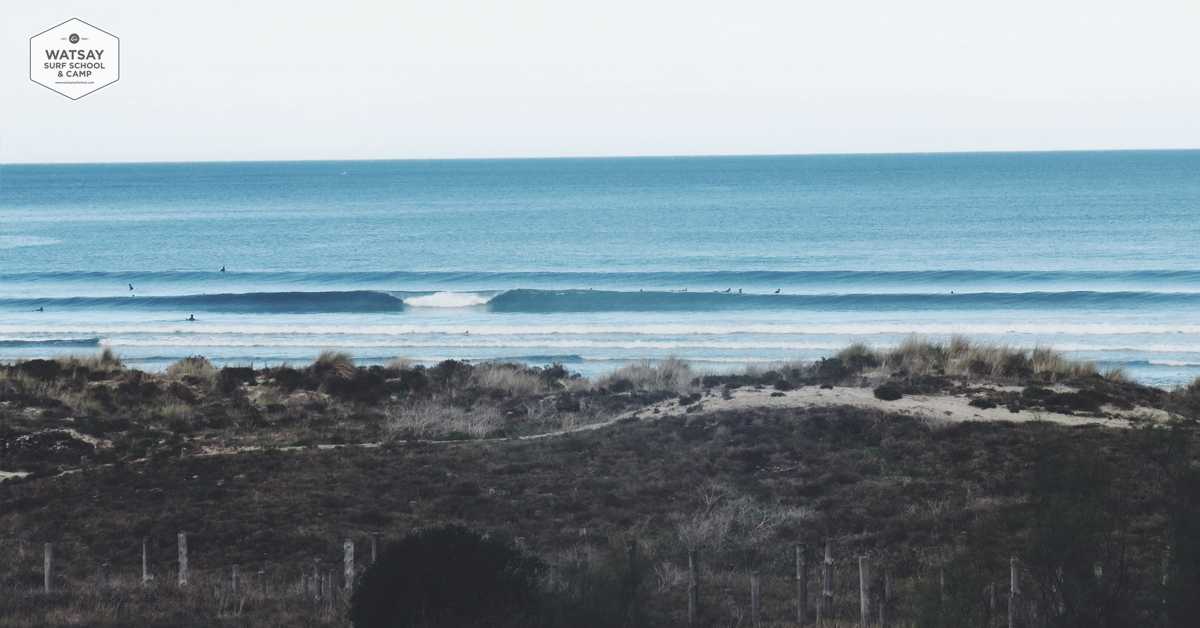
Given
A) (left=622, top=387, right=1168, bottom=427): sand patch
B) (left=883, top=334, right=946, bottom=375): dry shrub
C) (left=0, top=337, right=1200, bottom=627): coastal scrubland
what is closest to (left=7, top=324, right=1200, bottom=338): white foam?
(left=883, top=334, right=946, bottom=375): dry shrub

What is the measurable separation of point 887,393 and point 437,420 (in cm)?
972

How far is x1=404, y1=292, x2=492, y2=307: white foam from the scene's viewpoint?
45.9 meters

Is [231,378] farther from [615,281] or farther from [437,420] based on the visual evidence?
[615,281]

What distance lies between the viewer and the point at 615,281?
165 feet

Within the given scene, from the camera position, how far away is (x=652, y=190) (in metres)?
131

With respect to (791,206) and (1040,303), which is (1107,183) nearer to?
(791,206)

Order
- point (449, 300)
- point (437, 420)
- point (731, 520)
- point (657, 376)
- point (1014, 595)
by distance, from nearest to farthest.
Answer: point (1014, 595) → point (731, 520) → point (437, 420) → point (657, 376) → point (449, 300)

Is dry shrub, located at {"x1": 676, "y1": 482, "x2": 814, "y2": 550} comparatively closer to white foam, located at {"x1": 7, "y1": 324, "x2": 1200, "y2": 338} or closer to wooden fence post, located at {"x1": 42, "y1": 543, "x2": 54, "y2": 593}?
wooden fence post, located at {"x1": 42, "y1": 543, "x2": 54, "y2": 593}

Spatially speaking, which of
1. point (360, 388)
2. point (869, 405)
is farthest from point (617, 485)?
point (360, 388)

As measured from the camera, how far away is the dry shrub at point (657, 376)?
23.7 m

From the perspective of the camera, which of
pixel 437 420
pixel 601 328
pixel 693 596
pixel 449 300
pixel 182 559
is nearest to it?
pixel 693 596

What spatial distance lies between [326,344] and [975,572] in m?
31.1

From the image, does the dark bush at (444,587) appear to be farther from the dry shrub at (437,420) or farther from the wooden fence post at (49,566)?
the dry shrub at (437,420)

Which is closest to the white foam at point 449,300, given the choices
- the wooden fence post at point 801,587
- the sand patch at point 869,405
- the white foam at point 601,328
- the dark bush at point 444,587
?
the white foam at point 601,328
